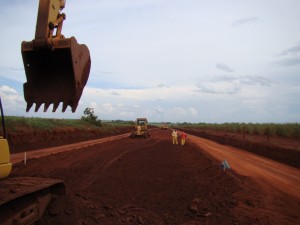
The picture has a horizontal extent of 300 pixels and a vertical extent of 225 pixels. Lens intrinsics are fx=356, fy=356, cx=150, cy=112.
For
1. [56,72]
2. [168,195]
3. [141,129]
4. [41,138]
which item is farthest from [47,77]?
[141,129]

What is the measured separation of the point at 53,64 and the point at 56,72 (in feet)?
0.53

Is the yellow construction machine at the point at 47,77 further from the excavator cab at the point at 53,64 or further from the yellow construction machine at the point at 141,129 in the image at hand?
the yellow construction machine at the point at 141,129

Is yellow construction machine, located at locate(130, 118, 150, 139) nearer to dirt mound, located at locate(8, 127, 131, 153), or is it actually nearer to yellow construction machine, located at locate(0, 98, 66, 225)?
dirt mound, located at locate(8, 127, 131, 153)

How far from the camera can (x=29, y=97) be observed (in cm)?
661

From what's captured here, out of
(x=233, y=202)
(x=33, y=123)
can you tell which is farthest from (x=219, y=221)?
(x=33, y=123)

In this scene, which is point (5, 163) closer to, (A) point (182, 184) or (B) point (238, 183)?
(A) point (182, 184)

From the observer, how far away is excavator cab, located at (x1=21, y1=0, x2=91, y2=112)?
6.21 metres

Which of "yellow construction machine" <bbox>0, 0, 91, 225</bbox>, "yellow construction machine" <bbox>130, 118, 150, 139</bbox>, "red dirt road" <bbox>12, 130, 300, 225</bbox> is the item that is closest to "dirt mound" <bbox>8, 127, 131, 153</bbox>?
"yellow construction machine" <bbox>130, 118, 150, 139</bbox>

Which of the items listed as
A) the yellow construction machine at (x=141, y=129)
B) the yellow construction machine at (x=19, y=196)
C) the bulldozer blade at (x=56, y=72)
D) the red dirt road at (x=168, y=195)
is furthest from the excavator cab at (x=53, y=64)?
the yellow construction machine at (x=141, y=129)

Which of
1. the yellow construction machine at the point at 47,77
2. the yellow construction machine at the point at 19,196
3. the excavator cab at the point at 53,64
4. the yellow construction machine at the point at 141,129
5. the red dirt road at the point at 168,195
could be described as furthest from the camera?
the yellow construction machine at the point at 141,129

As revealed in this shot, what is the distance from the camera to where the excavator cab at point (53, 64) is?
6.21 meters

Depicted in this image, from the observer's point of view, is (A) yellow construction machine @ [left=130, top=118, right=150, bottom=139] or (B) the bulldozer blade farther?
(A) yellow construction machine @ [left=130, top=118, right=150, bottom=139]

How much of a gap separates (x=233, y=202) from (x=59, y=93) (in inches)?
249

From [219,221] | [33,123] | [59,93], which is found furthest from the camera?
[33,123]
